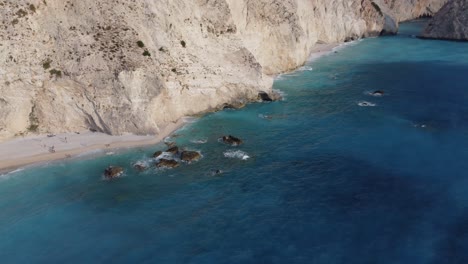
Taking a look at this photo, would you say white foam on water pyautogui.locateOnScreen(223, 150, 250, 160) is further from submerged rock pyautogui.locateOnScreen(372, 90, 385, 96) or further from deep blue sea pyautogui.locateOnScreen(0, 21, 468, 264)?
submerged rock pyautogui.locateOnScreen(372, 90, 385, 96)

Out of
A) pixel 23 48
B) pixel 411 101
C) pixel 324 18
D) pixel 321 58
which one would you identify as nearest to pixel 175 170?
pixel 23 48

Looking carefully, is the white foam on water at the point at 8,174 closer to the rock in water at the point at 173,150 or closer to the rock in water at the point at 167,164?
the rock in water at the point at 167,164

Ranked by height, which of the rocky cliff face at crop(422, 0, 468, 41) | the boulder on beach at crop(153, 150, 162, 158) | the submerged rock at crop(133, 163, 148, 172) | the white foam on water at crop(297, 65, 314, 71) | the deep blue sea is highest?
the rocky cliff face at crop(422, 0, 468, 41)

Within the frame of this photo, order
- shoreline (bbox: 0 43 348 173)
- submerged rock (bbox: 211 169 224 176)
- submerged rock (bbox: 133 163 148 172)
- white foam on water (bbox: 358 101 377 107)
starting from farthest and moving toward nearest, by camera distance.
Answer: white foam on water (bbox: 358 101 377 107) → shoreline (bbox: 0 43 348 173) → submerged rock (bbox: 133 163 148 172) → submerged rock (bbox: 211 169 224 176)

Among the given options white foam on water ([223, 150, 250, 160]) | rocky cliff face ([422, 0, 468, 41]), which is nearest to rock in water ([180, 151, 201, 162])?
white foam on water ([223, 150, 250, 160])

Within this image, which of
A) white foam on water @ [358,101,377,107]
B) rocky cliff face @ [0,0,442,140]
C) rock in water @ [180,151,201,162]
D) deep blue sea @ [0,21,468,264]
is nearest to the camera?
deep blue sea @ [0,21,468,264]

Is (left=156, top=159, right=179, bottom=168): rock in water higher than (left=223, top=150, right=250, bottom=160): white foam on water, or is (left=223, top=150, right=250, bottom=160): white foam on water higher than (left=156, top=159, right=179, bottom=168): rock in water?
(left=156, top=159, right=179, bottom=168): rock in water

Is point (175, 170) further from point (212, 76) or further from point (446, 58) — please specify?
point (446, 58)
